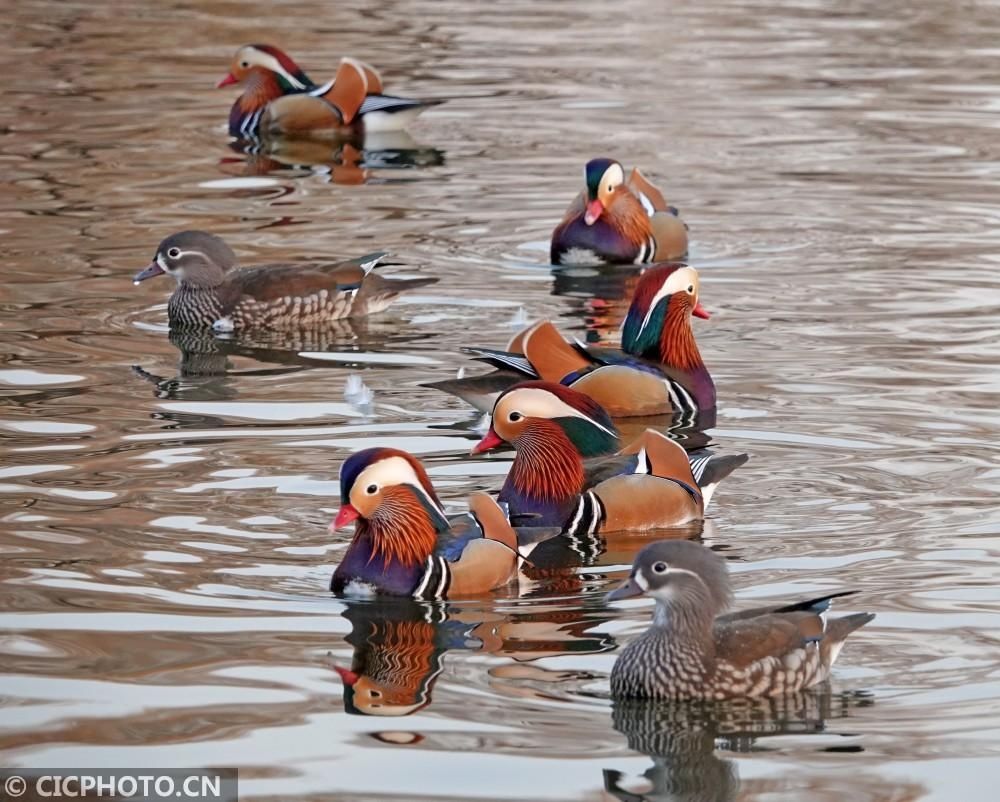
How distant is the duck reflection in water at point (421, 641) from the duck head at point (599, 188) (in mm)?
6264

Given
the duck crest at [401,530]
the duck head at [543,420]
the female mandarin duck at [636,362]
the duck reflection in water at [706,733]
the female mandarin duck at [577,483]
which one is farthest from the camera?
the female mandarin duck at [636,362]

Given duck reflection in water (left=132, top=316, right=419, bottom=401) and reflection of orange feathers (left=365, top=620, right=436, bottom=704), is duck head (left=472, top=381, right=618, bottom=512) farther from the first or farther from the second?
duck reflection in water (left=132, top=316, right=419, bottom=401)

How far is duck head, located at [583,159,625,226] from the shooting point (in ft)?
43.3

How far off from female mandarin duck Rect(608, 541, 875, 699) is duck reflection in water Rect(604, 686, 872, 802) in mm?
43

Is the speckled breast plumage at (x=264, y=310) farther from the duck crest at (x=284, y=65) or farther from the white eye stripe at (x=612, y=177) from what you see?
the duck crest at (x=284, y=65)

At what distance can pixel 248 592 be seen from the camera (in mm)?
7262

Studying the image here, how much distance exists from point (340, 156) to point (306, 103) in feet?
2.64

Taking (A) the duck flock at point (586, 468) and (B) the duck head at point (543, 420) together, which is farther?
(B) the duck head at point (543, 420)

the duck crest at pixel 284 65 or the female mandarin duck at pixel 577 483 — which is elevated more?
the duck crest at pixel 284 65

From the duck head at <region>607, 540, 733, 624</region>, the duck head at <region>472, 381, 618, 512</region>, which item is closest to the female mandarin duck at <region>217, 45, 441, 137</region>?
the duck head at <region>472, 381, 618, 512</region>

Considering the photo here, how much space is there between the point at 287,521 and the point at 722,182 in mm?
8482

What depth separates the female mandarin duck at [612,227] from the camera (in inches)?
523

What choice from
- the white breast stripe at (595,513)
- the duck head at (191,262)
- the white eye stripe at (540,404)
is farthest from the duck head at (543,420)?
the duck head at (191,262)

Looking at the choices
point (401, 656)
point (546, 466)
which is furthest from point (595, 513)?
point (401, 656)
